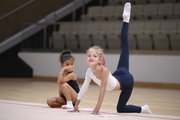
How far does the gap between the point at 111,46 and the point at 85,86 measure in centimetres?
609

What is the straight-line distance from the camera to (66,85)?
168 inches

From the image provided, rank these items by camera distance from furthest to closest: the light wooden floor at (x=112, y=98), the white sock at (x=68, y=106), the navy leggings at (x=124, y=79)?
the light wooden floor at (x=112, y=98) < the white sock at (x=68, y=106) < the navy leggings at (x=124, y=79)

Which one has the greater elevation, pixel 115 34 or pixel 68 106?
pixel 115 34

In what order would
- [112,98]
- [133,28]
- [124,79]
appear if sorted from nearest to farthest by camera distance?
[124,79], [112,98], [133,28]

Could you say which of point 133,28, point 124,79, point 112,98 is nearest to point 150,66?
point 133,28

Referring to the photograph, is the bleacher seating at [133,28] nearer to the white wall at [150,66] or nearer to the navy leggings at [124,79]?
the white wall at [150,66]

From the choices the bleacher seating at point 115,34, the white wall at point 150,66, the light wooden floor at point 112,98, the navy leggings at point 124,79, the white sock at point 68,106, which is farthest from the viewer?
the bleacher seating at point 115,34

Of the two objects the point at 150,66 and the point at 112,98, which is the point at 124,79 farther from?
the point at 150,66

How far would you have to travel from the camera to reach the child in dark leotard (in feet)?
13.9

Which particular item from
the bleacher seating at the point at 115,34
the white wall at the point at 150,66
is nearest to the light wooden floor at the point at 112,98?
the white wall at the point at 150,66

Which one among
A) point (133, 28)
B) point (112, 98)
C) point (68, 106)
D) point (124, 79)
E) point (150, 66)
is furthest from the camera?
point (133, 28)

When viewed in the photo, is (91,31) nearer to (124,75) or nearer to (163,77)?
(163,77)

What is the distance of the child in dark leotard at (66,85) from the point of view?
4.25 m

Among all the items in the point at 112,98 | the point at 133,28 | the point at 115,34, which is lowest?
the point at 112,98
